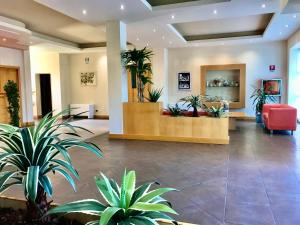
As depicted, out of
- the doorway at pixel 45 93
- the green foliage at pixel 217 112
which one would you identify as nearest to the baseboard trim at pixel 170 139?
the green foliage at pixel 217 112

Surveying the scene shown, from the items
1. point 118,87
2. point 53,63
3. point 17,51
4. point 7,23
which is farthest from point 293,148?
point 53,63

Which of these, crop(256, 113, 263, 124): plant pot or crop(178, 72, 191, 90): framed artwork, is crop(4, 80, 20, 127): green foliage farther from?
crop(256, 113, 263, 124): plant pot

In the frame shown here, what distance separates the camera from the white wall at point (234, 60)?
9.86 metres

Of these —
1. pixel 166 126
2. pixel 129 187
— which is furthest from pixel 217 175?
pixel 129 187

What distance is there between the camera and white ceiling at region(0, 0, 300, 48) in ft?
17.5

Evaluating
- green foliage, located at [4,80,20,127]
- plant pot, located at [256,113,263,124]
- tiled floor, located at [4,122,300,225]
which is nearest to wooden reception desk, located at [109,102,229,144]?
tiled floor, located at [4,122,300,225]

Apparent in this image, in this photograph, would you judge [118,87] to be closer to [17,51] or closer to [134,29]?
[134,29]

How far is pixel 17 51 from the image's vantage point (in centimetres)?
904

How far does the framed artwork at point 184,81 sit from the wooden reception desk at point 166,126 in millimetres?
4648

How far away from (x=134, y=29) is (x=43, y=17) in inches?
102

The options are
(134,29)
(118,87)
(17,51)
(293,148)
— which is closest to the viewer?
(293,148)

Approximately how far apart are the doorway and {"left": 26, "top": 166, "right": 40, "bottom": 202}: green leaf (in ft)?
41.4

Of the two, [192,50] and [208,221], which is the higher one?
[192,50]

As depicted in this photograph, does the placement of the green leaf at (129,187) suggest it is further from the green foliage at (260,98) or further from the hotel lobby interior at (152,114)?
the green foliage at (260,98)
